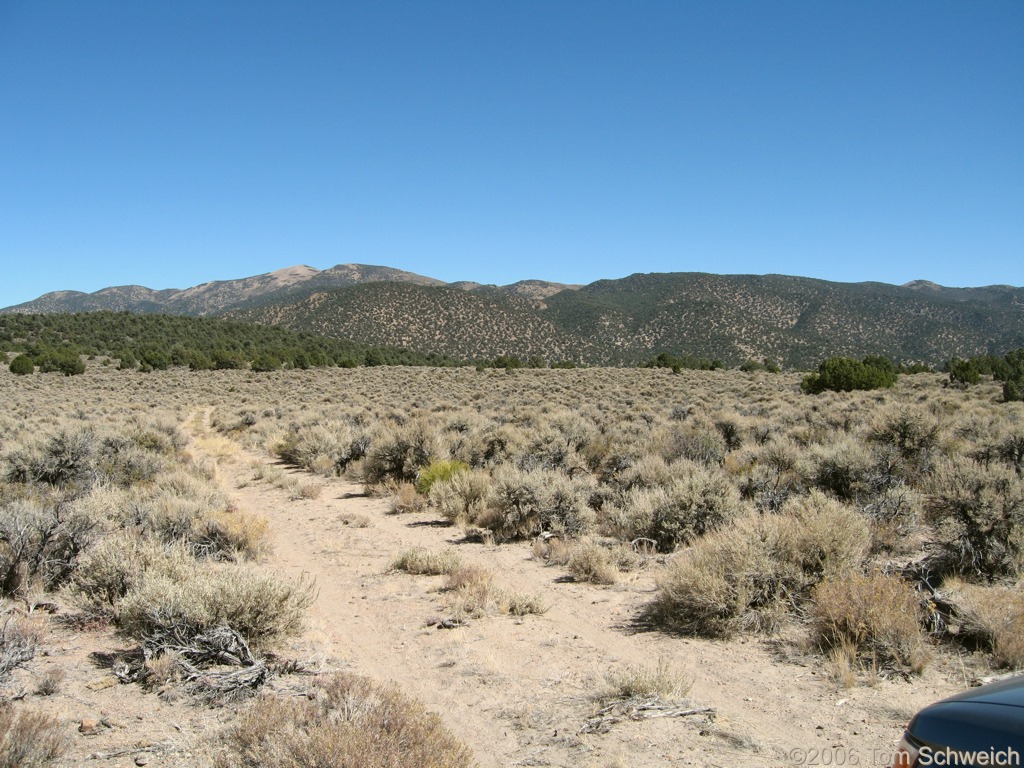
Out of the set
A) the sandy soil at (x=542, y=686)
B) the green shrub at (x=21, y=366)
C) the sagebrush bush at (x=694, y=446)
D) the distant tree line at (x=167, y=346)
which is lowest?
the sandy soil at (x=542, y=686)

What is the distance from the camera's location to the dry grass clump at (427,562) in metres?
7.55

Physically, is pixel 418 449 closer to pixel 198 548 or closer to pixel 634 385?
pixel 198 548

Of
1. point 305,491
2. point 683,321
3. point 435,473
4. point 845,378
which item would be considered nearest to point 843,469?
point 435,473

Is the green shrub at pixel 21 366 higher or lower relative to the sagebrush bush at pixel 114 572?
higher

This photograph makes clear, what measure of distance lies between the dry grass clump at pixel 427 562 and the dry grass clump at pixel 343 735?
11.6ft

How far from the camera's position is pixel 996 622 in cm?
468

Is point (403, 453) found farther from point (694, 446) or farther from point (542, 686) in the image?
point (542, 686)

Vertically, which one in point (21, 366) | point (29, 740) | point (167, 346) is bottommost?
point (29, 740)

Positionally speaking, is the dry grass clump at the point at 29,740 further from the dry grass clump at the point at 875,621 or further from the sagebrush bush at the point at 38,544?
the dry grass clump at the point at 875,621

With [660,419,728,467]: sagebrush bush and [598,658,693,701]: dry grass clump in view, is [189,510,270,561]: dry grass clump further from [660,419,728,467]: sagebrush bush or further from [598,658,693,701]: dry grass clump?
[660,419,728,467]: sagebrush bush

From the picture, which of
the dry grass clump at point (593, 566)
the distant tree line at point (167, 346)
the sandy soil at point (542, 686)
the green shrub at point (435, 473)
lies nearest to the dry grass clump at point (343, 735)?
the sandy soil at point (542, 686)

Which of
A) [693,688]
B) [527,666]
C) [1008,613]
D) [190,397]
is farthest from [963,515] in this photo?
[190,397]

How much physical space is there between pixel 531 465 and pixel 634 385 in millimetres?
24992

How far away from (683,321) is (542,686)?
289 ft
